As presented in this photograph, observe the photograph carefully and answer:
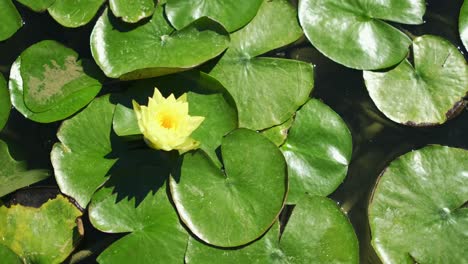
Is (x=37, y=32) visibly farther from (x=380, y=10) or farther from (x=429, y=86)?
(x=429, y=86)

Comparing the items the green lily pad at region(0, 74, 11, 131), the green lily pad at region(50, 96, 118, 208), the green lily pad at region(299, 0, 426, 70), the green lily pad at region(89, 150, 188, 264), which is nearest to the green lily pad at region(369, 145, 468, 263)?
the green lily pad at region(299, 0, 426, 70)

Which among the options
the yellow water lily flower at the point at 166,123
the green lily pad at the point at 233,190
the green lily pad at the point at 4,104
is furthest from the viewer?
the green lily pad at the point at 4,104

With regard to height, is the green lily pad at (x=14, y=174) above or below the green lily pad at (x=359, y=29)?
below

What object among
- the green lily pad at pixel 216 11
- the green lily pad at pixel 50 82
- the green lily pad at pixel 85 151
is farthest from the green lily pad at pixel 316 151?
the green lily pad at pixel 50 82

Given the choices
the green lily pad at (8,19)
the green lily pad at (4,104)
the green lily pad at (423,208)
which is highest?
the green lily pad at (8,19)

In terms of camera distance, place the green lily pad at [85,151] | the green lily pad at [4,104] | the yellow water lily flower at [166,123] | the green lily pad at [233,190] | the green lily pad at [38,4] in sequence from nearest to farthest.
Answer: the yellow water lily flower at [166,123]
the green lily pad at [233,190]
the green lily pad at [85,151]
the green lily pad at [4,104]
the green lily pad at [38,4]

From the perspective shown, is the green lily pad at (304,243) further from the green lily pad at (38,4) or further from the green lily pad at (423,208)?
the green lily pad at (38,4)

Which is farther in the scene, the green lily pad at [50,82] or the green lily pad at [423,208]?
the green lily pad at [50,82]

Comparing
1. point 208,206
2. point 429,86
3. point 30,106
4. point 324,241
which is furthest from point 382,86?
point 30,106

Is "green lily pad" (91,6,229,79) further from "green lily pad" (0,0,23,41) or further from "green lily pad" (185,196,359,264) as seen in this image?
"green lily pad" (185,196,359,264)
